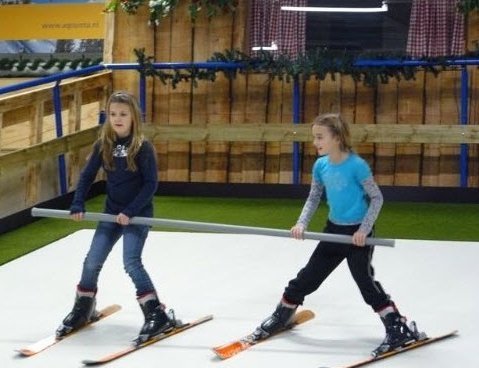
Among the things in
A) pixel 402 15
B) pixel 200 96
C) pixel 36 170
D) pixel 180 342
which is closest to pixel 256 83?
pixel 200 96

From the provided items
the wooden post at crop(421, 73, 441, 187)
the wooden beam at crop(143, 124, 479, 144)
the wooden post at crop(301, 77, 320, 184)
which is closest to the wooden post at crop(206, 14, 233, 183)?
the wooden beam at crop(143, 124, 479, 144)

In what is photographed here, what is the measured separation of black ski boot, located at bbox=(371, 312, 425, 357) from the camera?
18.5 feet

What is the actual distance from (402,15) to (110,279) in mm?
5147

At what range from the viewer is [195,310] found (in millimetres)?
6629

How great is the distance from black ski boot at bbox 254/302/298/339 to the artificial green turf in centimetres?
290

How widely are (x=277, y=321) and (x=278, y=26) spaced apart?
5.89 m

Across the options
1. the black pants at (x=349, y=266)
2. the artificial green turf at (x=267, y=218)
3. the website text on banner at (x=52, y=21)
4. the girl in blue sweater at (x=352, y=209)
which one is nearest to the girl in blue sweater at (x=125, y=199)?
the black pants at (x=349, y=266)

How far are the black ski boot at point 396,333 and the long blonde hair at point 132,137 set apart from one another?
1.57 metres

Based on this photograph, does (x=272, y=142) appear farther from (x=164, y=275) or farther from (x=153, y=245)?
(x=164, y=275)

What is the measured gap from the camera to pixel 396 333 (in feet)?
18.6

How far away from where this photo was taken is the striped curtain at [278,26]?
1137 cm

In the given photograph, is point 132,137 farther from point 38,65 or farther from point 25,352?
point 38,65

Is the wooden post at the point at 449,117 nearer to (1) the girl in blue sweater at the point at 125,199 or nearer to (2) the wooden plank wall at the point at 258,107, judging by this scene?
(2) the wooden plank wall at the point at 258,107

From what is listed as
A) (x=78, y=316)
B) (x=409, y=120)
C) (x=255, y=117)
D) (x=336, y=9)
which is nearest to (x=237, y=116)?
(x=255, y=117)
